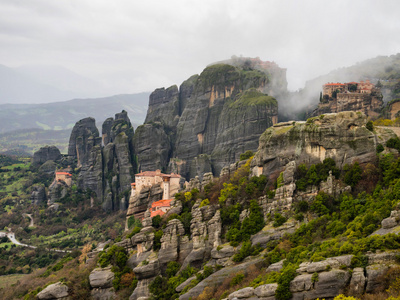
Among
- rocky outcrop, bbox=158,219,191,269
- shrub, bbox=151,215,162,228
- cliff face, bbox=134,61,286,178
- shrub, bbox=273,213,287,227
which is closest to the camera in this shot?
shrub, bbox=273,213,287,227

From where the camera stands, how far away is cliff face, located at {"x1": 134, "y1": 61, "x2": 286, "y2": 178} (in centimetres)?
10131

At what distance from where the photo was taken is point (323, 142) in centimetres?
4075

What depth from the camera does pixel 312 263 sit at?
27156 mm

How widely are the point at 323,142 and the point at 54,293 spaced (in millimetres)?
32119

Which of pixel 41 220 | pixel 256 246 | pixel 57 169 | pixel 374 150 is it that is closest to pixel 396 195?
pixel 374 150

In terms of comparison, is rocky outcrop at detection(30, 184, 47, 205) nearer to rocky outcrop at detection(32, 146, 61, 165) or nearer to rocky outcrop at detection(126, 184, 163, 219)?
rocky outcrop at detection(32, 146, 61, 165)

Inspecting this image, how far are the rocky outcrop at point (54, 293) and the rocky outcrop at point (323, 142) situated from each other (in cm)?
2503

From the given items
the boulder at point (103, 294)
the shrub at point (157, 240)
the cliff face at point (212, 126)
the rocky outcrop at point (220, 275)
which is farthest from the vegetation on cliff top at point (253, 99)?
the rocky outcrop at point (220, 275)

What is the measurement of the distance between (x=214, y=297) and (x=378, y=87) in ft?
219

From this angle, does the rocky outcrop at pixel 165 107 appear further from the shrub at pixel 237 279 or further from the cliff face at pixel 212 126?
the shrub at pixel 237 279

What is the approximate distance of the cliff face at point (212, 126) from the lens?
332 feet

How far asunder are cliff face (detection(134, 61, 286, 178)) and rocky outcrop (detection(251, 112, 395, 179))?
53821mm

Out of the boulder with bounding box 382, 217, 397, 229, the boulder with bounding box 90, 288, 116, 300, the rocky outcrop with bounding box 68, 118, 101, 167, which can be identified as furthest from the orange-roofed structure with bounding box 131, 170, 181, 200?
the rocky outcrop with bounding box 68, 118, 101, 167

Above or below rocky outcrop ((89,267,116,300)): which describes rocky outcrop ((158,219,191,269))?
→ above
